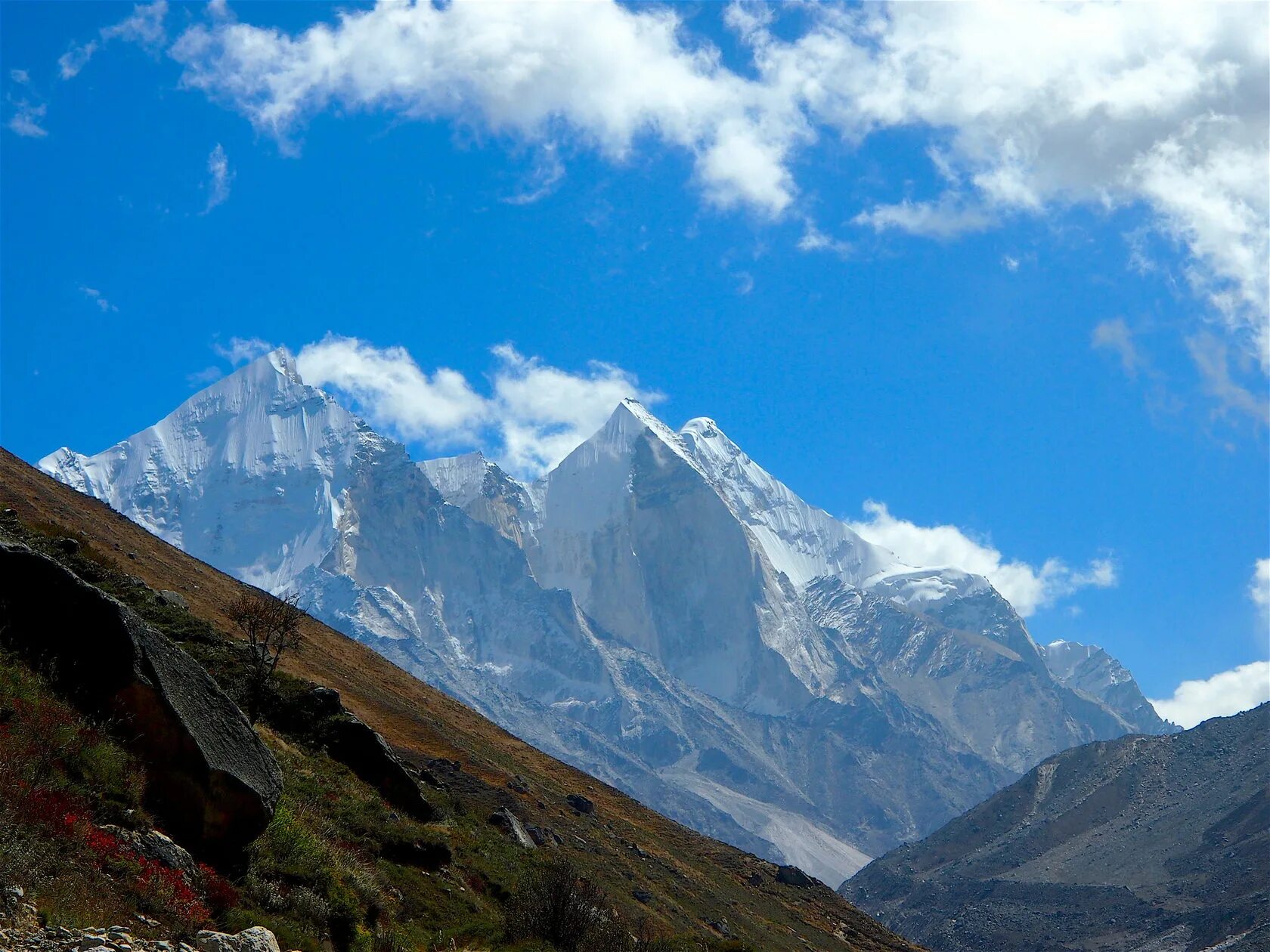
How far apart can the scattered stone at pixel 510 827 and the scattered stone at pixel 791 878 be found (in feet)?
164

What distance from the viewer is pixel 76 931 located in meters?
13.8

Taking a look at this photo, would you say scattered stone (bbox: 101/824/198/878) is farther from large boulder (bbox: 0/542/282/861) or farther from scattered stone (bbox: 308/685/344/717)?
scattered stone (bbox: 308/685/344/717)

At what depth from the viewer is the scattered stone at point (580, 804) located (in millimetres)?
70875

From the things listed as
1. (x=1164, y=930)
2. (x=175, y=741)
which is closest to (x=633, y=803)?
(x=175, y=741)

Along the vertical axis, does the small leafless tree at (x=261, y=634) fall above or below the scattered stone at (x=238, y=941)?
above

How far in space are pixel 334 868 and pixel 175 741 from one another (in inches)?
161

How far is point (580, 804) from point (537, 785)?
118 inches

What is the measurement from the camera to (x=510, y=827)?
1597 inches

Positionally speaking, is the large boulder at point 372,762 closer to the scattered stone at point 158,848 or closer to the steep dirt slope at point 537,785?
the steep dirt slope at point 537,785

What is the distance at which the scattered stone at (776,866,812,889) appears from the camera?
8769 centimetres

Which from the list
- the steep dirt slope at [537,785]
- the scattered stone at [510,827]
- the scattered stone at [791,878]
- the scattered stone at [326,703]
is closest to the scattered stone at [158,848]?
the scattered stone at [326,703]

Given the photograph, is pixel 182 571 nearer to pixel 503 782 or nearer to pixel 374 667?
pixel 374 667

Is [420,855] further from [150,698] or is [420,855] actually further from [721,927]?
[721,927]

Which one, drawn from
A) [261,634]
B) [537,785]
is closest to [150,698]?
[261,634]
